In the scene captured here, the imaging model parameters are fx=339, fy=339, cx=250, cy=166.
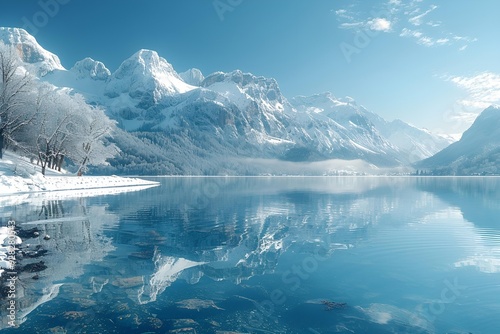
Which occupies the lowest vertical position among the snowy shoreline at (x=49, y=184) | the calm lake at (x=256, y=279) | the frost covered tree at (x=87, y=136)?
the calm lake at (x=256, y=279)

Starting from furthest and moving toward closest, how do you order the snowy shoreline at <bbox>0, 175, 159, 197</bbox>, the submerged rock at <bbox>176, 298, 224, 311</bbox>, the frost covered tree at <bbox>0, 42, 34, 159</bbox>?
the frost covered tree at <bbox>0, 42, 34, 159</bbox> < the snowy shoreline at <bbox>0, 175, 159, 197</bbox> < the submerged rock at <bbox>176, 298, 224, 311</bbox>

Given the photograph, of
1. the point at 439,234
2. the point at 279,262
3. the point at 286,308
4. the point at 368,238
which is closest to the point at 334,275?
the point at 279,262

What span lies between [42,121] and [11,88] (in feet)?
31.9

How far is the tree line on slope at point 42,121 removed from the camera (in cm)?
6444

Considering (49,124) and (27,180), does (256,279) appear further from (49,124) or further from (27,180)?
(49,124)

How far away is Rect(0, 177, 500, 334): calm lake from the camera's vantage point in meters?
14.4

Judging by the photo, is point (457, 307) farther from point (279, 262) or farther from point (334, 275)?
point (279, 262)

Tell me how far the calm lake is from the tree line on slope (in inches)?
1538

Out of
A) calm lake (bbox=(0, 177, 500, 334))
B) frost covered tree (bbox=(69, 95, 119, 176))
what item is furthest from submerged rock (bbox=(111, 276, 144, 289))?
frost covered tree (bbox=(69, 95, 119, 176))

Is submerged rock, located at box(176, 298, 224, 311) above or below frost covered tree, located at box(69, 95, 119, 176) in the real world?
below

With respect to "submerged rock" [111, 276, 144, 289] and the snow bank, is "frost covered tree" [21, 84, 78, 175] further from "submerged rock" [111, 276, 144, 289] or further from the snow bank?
"submerged rock" [111, 276, 144, 289]

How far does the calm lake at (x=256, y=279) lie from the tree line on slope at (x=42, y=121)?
Answer: 39069 millimetres

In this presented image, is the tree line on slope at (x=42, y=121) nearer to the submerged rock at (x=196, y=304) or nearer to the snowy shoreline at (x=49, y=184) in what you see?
the snowy shoreline at (x=49, y=184)

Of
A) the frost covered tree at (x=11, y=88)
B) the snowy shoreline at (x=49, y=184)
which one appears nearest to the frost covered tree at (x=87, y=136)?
the snowy shoreline at (x=49, y=184)
